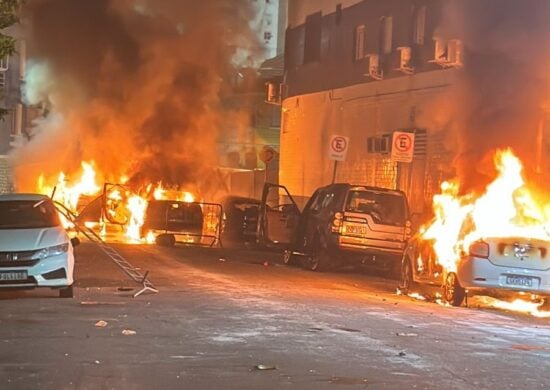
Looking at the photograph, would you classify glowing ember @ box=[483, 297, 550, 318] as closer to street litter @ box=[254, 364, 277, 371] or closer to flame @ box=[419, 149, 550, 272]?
flame @ box=[419, 149, 550, 272]

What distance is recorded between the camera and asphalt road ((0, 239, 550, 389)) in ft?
22.9

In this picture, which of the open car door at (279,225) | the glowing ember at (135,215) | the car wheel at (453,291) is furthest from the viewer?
the glowing ember at (135,215)

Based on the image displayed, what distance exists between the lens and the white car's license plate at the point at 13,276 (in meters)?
11.3

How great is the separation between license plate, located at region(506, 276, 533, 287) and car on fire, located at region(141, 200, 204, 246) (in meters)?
12.8

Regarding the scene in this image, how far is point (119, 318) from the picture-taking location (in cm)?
997

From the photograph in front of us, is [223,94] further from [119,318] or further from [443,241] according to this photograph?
[119,318]

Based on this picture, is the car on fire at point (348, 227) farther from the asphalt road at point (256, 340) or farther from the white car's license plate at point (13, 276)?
the white car's license plate at point (13, 276)

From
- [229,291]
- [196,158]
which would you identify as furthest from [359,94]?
[229,291]

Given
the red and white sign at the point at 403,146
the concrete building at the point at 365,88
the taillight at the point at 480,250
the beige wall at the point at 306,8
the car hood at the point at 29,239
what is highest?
the beige wall at the point at 306,8

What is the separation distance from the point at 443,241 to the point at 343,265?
4729 millimetres

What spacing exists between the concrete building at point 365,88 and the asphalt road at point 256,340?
8.22m

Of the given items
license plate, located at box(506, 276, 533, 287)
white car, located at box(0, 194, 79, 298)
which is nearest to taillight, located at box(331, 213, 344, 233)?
license plate, located at box(506, 276, 533, 287)

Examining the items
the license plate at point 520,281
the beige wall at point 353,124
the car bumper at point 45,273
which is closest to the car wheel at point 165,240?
the beige wall at point 353,124

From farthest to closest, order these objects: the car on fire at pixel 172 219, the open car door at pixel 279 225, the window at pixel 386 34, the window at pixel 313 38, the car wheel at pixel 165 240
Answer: the window at pixel 313 38, the car on fire at pixel 172 219, the window at pixel 386 34, the car wheel at pixel 165 240, the open car door at pixel 279 225
